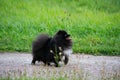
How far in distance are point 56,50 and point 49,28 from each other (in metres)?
5.84

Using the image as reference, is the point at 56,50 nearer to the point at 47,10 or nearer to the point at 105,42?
the point at 105,42

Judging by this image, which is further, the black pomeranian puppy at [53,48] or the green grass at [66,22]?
the green grass at [66,22]

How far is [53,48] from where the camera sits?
12039 millimetres

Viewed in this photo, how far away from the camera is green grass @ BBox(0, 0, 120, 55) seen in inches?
619

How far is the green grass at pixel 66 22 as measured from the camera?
1572 centimetres

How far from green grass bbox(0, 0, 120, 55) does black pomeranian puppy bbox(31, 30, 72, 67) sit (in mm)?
2421

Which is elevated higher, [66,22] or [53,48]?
[66,22]

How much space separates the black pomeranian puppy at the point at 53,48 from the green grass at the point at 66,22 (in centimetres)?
242

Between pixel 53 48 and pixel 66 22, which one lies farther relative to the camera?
pixel 66 22

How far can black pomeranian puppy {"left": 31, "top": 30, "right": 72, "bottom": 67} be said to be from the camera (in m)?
11.9

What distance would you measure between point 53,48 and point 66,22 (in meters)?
6.38

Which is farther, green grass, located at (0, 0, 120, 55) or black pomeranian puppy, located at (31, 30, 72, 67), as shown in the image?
green grass, located at (0, 0, 120, 55)

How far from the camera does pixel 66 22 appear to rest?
1834 cm

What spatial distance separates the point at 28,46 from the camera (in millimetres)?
15430
